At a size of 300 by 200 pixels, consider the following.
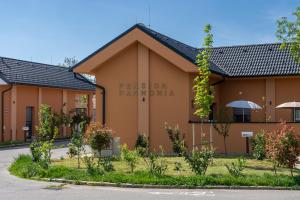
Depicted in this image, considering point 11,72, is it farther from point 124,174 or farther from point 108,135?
point 124,174

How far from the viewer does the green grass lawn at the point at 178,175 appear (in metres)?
12.9

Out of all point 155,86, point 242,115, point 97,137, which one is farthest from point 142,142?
point 242,115

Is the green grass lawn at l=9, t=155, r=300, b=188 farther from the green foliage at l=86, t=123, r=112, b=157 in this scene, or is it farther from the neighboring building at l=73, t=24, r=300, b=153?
the neighboring building at l=73, t=24, r=300, b=153

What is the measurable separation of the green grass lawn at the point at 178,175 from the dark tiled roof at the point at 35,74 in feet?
51.6

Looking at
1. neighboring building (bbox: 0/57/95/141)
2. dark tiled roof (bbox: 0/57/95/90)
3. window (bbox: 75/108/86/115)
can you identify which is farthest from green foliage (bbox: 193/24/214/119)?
window (bbox: 75/108/86/115)

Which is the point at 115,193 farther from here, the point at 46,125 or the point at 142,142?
the point at 46,125

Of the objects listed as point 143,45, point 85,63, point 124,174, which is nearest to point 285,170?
point 124,174

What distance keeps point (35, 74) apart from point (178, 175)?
23196 millimetres

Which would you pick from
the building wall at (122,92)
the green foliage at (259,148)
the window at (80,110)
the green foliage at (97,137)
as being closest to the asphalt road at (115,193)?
the green foliage at (97,137)

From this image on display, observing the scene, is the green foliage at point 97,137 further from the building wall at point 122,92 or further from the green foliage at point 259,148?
the green foliage at point 259,148

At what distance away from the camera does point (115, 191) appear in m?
12.4

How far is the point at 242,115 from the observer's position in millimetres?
25906

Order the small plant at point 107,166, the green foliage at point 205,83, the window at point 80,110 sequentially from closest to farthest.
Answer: the small plant at point 107,166
the green foliage at point 205,83
the window at point 80,110

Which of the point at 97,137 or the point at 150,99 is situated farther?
the point at 150,99
